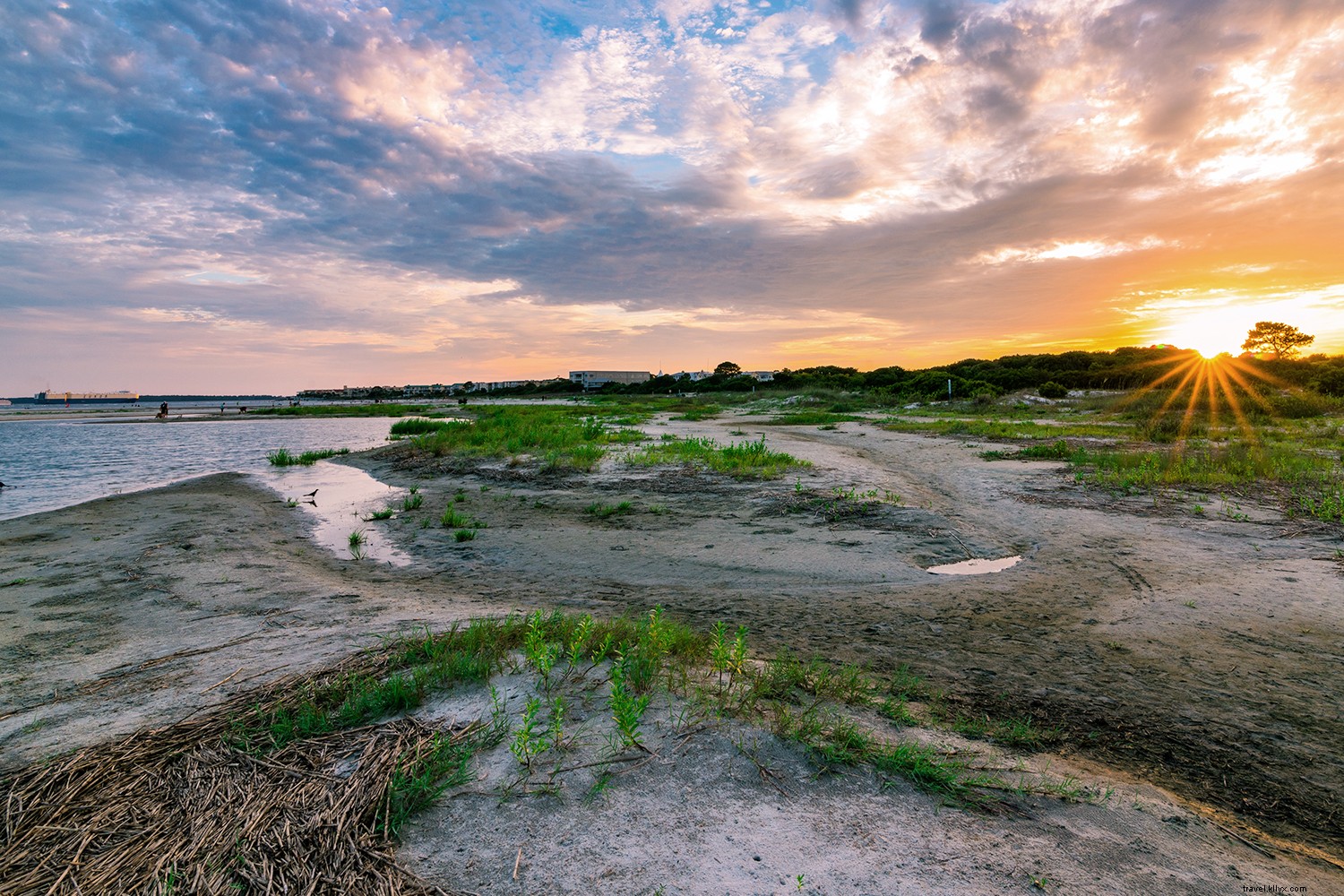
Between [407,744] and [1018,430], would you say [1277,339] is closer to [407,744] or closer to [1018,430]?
[1018,430]

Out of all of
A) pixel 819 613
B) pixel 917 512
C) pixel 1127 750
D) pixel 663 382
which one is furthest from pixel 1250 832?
pixel 663 382

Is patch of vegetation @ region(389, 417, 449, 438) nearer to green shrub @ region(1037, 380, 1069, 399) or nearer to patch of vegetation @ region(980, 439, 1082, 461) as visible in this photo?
patch of vegetation @ region(980, 439, 1082, 461)

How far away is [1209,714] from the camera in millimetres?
4250

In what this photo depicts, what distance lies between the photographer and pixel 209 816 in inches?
108

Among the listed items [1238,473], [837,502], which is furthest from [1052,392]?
[837,502]

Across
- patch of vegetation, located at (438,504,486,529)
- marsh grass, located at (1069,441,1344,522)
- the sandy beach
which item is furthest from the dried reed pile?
marsh grass, located at (1069,441,1344,522)

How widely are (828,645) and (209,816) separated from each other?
4.74m

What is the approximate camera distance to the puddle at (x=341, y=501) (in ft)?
33.3

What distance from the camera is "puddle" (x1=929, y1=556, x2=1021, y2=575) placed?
26.1 ft

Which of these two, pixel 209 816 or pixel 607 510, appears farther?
pixel 607 510

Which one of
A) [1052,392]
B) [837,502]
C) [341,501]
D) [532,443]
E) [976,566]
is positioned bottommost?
[341,501]

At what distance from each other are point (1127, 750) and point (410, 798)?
14.7 feet

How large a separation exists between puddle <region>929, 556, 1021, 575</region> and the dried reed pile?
22.4ft

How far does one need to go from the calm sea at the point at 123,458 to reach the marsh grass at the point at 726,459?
49.5 feet
